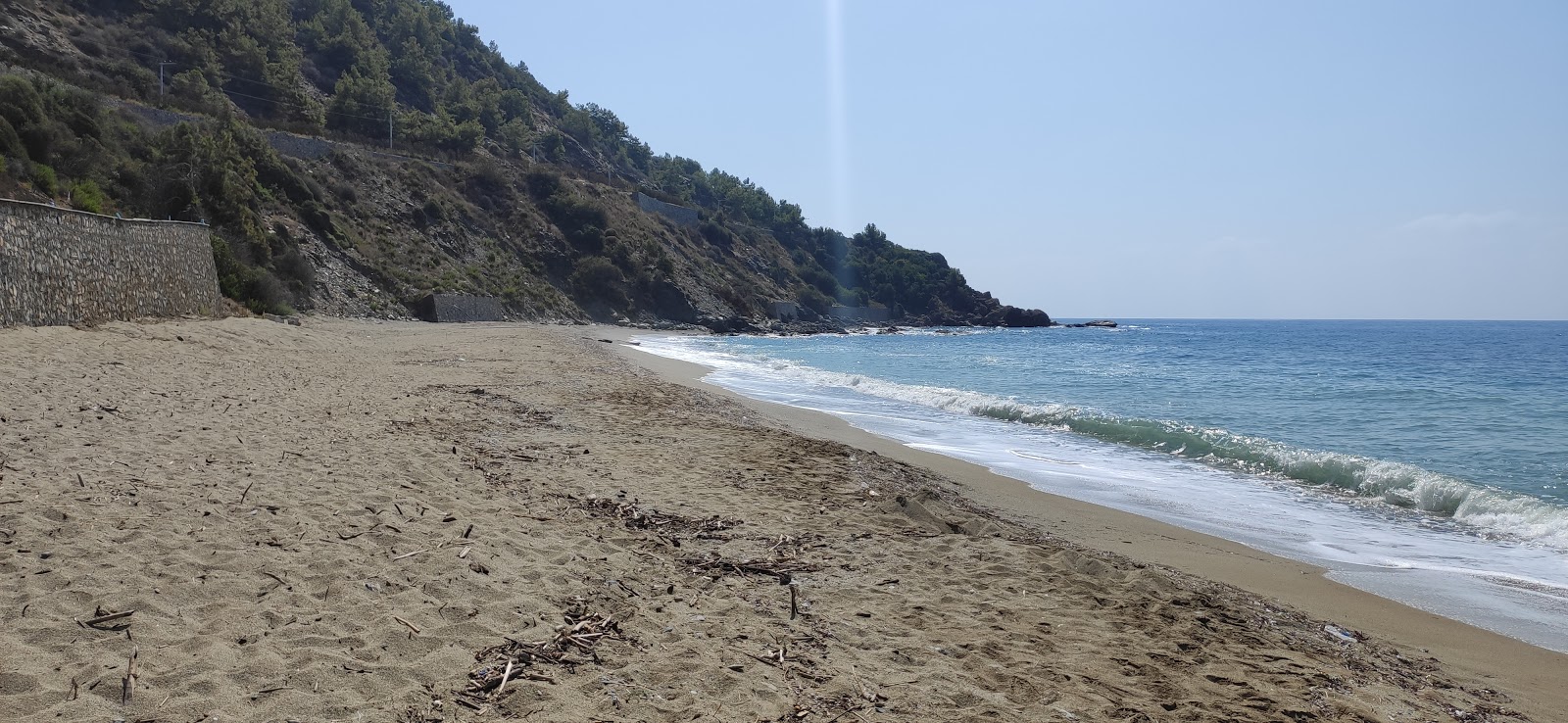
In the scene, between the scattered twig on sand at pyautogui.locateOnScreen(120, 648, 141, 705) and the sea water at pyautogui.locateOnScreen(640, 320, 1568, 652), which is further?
the sea water at pyautogui.locateOnScreen(640, 320, 1568, 652)

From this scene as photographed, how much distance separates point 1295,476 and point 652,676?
10132 mm

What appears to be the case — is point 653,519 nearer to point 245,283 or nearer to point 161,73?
point 245,283

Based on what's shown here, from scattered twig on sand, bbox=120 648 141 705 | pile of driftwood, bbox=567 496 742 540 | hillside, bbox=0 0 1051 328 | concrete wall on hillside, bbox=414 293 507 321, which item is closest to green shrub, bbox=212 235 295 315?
hillside, bbox=0 0 1051 328

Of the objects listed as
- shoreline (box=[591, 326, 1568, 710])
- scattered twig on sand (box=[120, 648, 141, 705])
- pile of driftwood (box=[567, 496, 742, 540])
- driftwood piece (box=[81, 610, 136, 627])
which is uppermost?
driftwood piece (box=[81, 610, 136, 627])

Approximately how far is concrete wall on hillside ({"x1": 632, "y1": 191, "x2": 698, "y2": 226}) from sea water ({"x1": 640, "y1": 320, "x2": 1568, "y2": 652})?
55784mm

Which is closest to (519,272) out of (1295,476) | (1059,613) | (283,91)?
(283,91)

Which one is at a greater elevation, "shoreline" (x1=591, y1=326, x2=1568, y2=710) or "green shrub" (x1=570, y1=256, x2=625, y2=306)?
"green shrub" (x1=570, y1=256, x2=625, y2=306)

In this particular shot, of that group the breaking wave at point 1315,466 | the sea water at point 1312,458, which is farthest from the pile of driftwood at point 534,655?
the breaking wave at point 1315,466

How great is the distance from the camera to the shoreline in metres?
4.53

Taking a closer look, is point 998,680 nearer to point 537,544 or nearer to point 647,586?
point 647,586

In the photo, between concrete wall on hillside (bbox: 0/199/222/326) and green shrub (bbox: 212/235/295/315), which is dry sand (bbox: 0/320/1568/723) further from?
green shrub (bbox: 212/235/295/315)

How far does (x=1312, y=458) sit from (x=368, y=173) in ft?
165

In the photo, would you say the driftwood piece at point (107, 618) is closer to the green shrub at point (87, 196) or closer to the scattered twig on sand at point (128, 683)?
the scattered twig on sand at point (128, 683)

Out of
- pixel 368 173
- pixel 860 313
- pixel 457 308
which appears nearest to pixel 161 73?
pixel 368 173
